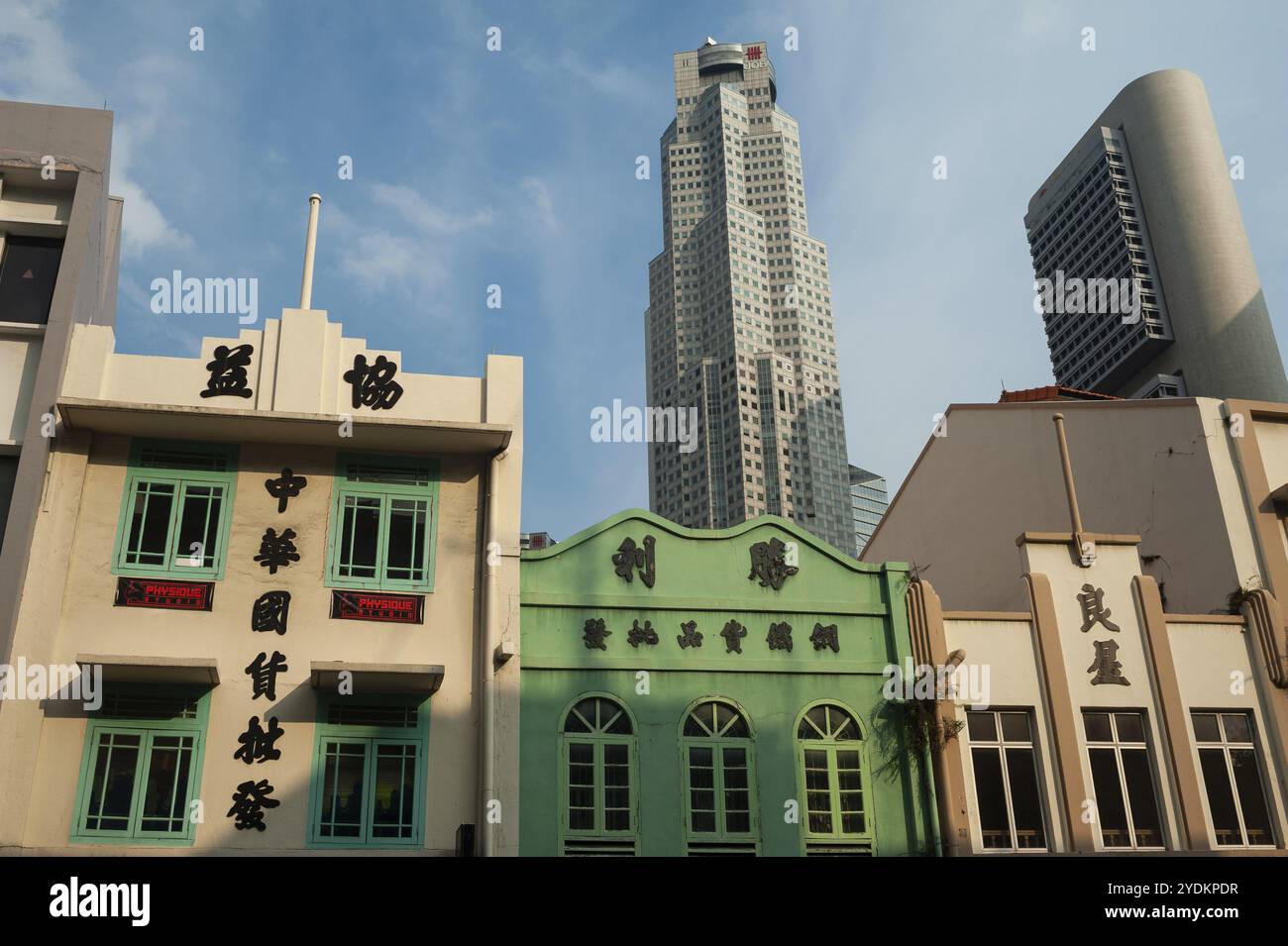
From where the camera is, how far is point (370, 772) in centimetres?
1392

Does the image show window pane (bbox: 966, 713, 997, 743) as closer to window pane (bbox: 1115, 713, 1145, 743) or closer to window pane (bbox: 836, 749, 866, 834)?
window pane (bbox: 836, 749, 866, 834)

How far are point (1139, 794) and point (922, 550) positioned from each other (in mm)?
7974

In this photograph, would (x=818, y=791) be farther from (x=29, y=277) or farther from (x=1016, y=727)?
(x=29, y=277)

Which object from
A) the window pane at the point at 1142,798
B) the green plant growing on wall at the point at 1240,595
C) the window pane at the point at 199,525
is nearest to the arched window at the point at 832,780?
the window pane at the point at 1142,798

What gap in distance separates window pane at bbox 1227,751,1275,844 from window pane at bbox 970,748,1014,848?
3.59 metres

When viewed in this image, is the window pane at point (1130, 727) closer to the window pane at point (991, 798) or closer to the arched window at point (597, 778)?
the window pane at point (991, 798)

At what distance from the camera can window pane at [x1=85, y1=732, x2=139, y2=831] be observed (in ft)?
43.2

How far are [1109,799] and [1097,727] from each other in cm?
101

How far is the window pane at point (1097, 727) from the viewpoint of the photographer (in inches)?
640

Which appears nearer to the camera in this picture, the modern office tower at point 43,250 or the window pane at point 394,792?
the window pane at point 394,792

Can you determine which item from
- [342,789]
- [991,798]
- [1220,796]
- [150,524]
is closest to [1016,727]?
[991,798]
